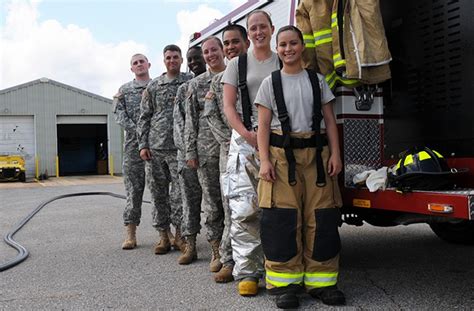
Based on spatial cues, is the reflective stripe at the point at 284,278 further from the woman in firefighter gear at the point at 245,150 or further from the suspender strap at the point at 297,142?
the suspender strap at the point at 297,142

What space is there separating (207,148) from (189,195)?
624 millimetres

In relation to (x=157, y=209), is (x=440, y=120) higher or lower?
higher

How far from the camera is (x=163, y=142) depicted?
5.11 m

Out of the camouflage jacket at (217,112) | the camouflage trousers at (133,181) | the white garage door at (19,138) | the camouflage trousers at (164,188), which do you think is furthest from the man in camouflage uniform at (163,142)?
the white garage door at (19,138)

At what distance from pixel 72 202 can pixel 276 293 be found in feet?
28.5

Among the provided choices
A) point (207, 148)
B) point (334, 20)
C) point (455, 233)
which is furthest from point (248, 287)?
point (455, 233)

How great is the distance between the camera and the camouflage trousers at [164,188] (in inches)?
203

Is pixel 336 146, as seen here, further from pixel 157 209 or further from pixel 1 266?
pixel 1 266

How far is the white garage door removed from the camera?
→ 80.5 feet

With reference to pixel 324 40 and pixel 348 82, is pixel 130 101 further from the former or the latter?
pixel 348 82

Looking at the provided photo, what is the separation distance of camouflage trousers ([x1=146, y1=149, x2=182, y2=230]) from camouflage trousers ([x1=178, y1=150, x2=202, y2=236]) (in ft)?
1.30

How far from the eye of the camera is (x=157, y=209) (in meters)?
5.37

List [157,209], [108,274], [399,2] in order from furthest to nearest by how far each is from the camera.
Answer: [157,209] → [108,274] → [399,2]

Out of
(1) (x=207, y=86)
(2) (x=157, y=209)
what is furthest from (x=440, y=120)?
(2) (x=157, y=209)
